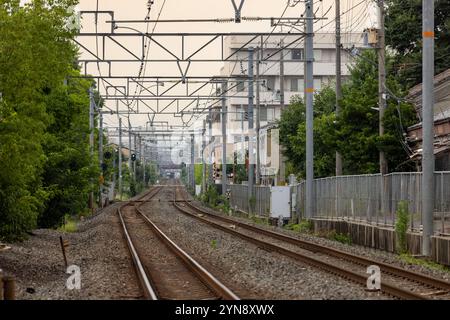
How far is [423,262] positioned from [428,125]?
12.2 feet

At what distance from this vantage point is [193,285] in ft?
62.1

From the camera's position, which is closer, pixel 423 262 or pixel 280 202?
pixel 423 262

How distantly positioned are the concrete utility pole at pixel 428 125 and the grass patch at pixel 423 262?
436 millimetres

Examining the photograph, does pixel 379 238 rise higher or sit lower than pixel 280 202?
lower

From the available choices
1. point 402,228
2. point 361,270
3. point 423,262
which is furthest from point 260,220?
point 361,270

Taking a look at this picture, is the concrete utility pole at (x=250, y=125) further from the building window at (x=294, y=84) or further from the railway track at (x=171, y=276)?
the building window at (x=294, y=84)

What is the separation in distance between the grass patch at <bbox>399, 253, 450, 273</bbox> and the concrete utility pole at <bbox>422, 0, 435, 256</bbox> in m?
0.44

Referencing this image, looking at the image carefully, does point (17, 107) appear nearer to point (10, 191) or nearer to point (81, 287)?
point (10, 191)

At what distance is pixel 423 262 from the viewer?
24.5 m

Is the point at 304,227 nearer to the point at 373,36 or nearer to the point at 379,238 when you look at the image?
the point at 373,36
